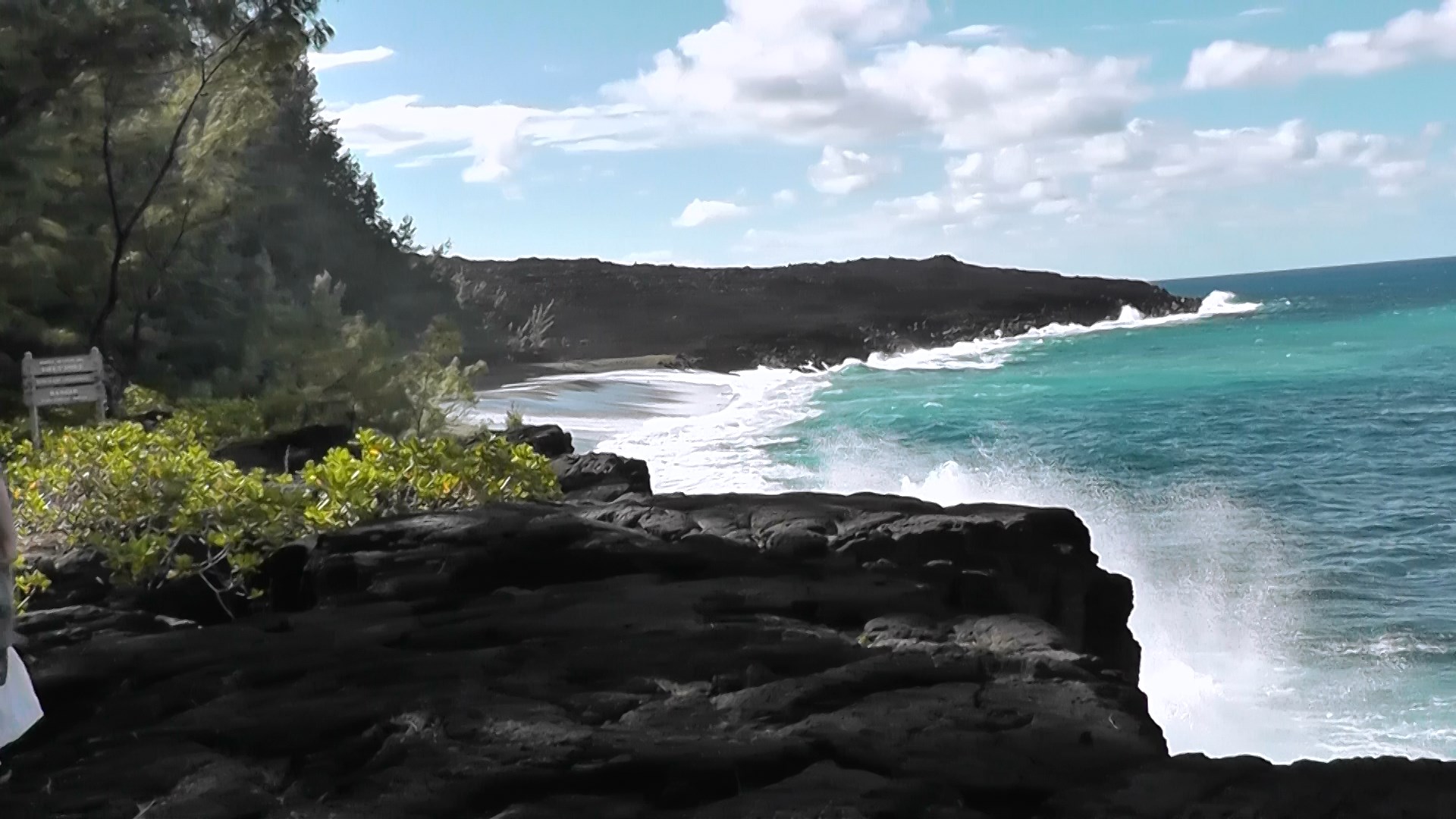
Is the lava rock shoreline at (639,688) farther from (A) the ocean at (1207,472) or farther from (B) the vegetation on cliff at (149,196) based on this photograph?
(B) the vegetation on cliff at (149,196)

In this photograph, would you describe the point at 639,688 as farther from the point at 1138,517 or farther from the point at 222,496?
the point at 1138,517

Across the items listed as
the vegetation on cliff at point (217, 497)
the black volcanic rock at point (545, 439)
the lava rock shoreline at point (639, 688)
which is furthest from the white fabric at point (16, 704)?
the black volcanic rock at point (545, 439)

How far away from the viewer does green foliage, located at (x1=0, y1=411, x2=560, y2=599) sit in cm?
743

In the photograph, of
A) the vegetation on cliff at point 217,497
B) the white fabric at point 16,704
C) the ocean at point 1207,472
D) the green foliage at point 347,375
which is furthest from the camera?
the green foliage at point 347,375

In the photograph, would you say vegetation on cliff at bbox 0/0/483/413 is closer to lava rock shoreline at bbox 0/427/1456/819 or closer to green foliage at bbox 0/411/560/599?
green foliage at bbox 0/411/560/599

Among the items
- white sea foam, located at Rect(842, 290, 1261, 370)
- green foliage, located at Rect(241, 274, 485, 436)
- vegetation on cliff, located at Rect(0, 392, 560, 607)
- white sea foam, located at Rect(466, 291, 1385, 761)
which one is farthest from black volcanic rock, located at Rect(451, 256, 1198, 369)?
vegetation on cliff, located at Rect(0, 392, 560, 607)

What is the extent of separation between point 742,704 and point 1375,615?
41.9 ft

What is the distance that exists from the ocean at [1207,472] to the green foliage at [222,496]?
6.83m

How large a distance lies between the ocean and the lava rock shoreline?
21.1 feet

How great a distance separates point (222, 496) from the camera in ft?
26.1

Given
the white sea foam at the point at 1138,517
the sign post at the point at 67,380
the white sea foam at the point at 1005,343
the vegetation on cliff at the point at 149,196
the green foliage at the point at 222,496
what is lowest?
the white sea foam at the point at 1138,517

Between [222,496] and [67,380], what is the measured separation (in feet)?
17.9

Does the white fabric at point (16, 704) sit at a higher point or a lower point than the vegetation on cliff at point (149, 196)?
lower

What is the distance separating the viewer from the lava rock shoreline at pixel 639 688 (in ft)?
13.5
